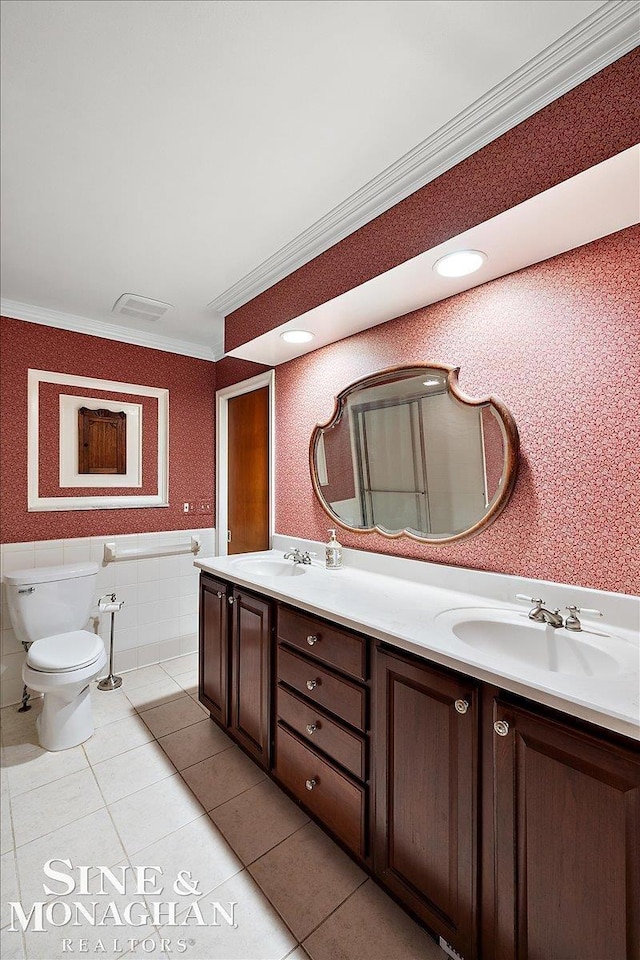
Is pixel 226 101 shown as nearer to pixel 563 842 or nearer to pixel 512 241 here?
pixel 512 241

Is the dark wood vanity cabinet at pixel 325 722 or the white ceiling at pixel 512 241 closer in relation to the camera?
the white ceiling at pixel 512 241

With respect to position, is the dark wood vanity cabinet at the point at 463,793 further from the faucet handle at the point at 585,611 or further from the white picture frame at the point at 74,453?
the white picture frame at the point at 74,453

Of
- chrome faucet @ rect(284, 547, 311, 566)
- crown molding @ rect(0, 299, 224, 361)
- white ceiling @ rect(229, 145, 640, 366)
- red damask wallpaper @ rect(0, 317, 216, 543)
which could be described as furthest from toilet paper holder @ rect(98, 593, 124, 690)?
white ceiling @ rect(229, 145, 640, 366)

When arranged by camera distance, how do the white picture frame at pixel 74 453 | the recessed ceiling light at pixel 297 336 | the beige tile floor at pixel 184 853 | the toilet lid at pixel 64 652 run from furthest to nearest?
the white picture frame at pixel 74 453 < the recessed ceiling light at pixel 297 336 < the toilet lid at pixel 64 652 < the beige tile floor at pixel 184 853

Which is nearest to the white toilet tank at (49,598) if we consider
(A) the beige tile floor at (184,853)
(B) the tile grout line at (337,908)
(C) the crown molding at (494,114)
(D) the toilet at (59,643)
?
(D) the toilet at (59,643)

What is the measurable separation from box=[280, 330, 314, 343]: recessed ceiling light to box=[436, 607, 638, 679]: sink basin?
1.54m

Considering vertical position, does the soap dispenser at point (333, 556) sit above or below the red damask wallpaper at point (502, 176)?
below

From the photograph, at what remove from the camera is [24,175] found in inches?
60.4

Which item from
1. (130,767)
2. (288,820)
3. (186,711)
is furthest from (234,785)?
(186,711)

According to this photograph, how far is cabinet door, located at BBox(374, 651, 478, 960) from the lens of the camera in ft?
3.64

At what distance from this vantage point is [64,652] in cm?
226

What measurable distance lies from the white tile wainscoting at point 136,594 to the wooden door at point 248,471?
377 millimetres

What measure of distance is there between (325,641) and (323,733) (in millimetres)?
343

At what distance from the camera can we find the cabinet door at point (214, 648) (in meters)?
2.16
